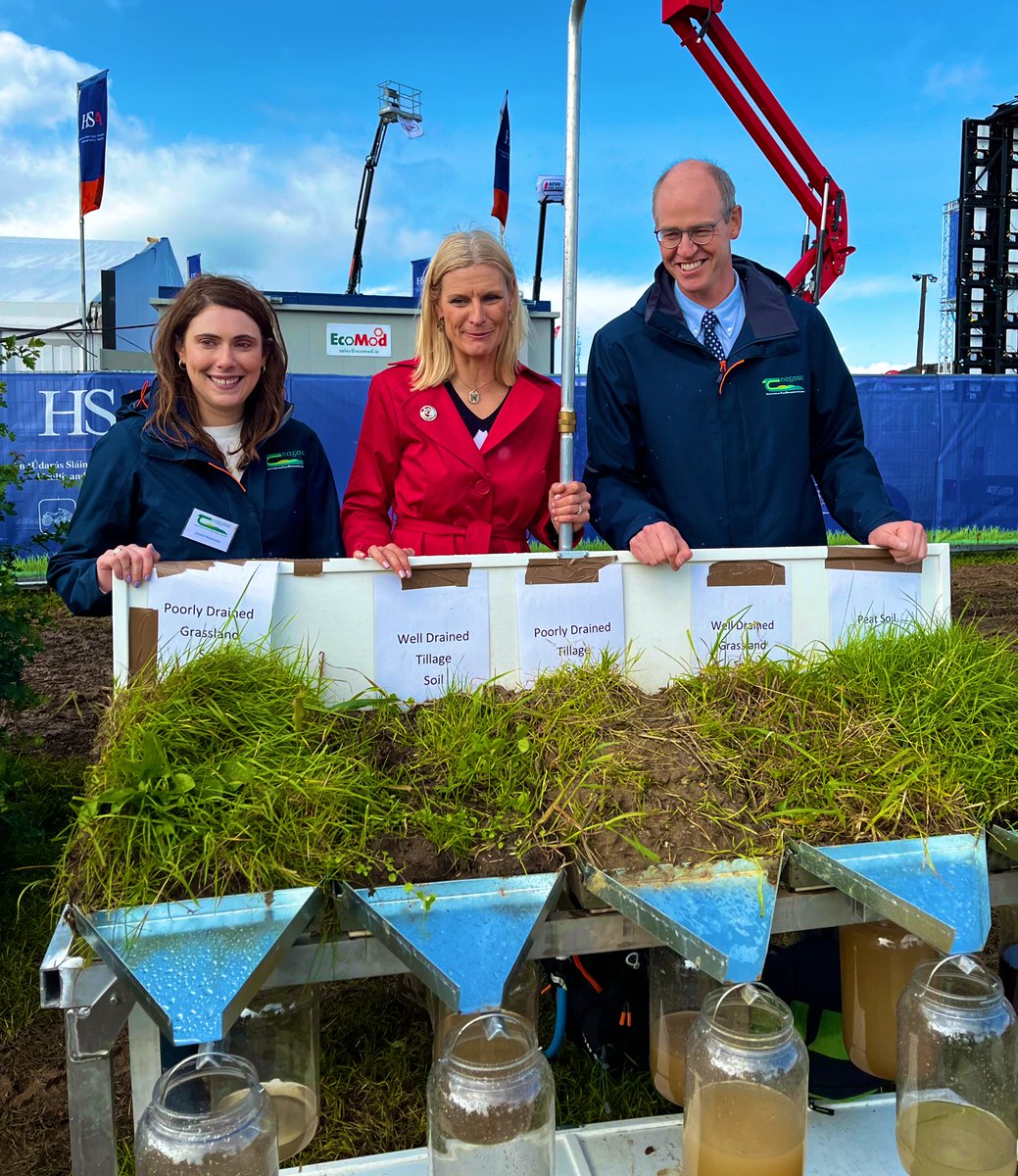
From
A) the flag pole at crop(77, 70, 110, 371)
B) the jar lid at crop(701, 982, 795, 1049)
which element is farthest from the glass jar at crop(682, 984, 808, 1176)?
the flag pole at crop(77, 70, 110, 371)

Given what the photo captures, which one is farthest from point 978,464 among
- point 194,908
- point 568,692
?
point 194,908

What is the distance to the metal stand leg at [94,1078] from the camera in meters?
1.32

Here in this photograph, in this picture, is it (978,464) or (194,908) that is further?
(978,464)

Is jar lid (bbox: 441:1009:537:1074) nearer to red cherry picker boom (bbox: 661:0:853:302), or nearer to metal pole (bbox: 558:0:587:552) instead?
metal pole (bbox: 558:0:587:552)

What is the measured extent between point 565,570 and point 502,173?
2189 centimetres

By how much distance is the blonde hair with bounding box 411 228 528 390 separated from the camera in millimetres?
Answer: 2621

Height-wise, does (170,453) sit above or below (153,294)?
below

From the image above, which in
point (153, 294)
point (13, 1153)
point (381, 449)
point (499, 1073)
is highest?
point (153, 294)

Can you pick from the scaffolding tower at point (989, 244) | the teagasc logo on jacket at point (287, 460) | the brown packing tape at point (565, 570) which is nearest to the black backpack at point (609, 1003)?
the brown packing tape at point (565, 570)

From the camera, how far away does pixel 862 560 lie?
87.1 inches

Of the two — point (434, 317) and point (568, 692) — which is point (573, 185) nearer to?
point (434, 317)

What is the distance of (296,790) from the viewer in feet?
4.67

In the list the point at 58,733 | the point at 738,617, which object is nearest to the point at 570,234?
the point at 738,617

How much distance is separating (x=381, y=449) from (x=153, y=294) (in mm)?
28617
